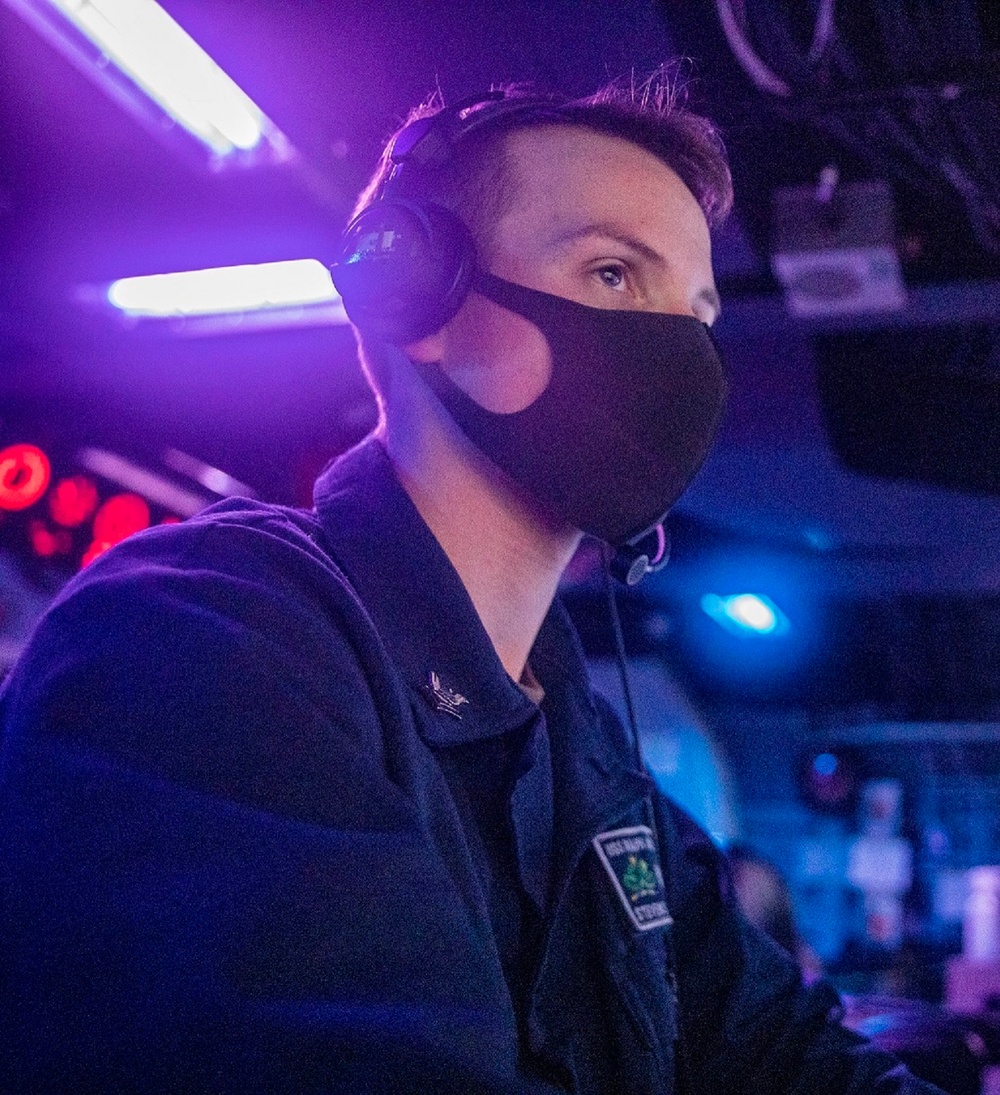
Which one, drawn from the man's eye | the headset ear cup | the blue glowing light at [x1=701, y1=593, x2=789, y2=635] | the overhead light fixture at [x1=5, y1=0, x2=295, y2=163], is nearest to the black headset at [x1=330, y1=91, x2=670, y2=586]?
the headset ear cup

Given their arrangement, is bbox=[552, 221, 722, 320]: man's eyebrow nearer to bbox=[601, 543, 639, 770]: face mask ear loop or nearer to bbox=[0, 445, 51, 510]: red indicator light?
bbox=[601, 543, 639, 770]: face mask ear loop

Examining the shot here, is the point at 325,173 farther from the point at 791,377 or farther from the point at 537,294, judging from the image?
the point at 791,377

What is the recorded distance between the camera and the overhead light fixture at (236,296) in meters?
2.66

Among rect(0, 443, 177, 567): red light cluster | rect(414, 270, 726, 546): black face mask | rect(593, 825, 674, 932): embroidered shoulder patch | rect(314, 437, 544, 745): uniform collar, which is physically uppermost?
rect(0, 443, 177, 567): red light cluster

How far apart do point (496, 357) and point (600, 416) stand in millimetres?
121

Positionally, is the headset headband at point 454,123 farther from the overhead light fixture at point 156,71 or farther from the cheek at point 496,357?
the overhead light fixture at point 156,71

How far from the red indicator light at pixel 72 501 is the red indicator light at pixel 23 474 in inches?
2.0

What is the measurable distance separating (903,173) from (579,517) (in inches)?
56.6

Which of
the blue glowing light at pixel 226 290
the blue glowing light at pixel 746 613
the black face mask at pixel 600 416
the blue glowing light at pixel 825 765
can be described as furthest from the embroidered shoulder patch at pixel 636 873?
the blue glowing light at pixel 825 765

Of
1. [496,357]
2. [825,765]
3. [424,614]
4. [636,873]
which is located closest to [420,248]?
[496,357]

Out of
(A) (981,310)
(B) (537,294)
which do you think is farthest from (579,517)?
(A) (981,310)

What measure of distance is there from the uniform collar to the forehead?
35cm

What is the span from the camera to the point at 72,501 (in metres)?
3.38

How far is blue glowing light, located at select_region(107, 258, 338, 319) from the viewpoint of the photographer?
265cm
